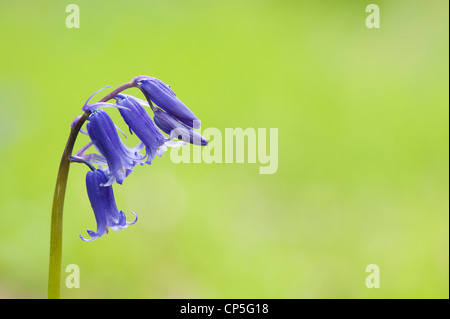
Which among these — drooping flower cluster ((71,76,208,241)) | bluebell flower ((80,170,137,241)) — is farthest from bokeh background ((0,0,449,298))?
drooping flower cluster ((71,76,208,241))

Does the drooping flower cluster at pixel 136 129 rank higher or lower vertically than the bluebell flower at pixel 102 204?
higher

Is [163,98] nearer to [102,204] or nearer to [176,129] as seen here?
[176,129]

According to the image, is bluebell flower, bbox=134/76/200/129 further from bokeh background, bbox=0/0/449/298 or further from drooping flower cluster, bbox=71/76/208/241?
bokeh background, bbox=0/0/449/298

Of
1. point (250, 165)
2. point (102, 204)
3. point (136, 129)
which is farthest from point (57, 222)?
point (250, 165)

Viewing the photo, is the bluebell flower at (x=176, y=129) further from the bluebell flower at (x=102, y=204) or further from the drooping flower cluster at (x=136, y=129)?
the bluebell flower at (x=102, y=204)

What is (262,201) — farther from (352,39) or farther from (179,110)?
(179,110)

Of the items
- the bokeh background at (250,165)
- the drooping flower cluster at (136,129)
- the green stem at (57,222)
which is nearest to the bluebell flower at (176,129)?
the drooping flower cluster at (136,129)
